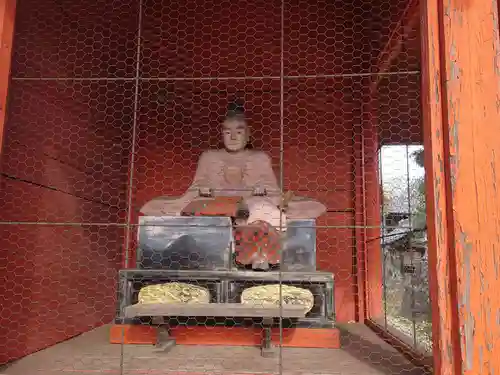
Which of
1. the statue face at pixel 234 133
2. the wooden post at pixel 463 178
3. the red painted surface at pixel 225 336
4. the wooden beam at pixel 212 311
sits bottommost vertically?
the red painted surface at pixel 225 336

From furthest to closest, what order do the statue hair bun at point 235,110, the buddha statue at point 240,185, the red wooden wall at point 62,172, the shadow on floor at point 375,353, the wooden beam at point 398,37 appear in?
the statue hair bun at point 235,110 → the buddha statue at point 240,185 → the wooden beam at point 398,37 → the red wooden wall at point 62,172 → the shadow on floor at point 375,353

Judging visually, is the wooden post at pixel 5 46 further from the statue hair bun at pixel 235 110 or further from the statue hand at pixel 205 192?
the statue hair bun at pixel 235 110

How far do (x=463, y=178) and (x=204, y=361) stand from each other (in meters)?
1.12

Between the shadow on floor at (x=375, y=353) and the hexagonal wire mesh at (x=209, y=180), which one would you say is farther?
the hexagonal wire mesh at (x=209, y=180)

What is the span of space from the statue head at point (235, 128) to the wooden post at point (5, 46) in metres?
1.27

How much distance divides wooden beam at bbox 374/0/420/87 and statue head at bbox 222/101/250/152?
0.78 metres

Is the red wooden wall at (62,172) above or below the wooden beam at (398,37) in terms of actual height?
below

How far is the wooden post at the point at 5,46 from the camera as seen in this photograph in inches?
64.6

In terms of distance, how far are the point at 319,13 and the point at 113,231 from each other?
190 cm

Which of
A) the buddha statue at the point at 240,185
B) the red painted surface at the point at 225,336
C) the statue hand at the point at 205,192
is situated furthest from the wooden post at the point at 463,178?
the statue hand at the point at 205,192

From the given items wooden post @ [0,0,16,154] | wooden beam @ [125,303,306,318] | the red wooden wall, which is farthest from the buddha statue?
wooden post @ [0,0,16,154]

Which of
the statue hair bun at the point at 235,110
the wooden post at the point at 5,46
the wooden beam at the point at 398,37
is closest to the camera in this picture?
the wooden post at the point at 5,46

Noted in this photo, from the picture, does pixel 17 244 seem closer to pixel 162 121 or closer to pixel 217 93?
pixel 162 121

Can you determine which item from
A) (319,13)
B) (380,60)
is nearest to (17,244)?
(380,60)
